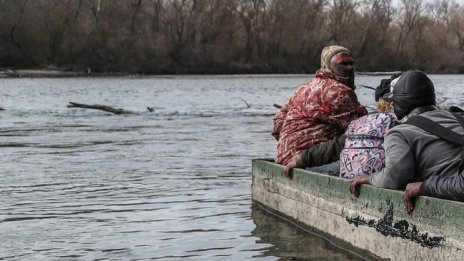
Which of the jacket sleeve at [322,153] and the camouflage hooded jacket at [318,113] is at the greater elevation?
the camouflage hooded jacket at [318,113]

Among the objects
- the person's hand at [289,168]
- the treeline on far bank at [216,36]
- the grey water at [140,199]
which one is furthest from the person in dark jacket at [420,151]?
the treeline on far bank at [216,36]

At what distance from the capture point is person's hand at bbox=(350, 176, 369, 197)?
6.72 metres

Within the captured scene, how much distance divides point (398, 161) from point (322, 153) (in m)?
2.02

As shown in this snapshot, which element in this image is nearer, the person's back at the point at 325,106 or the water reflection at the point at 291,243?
the water reflection at the point at 291,243

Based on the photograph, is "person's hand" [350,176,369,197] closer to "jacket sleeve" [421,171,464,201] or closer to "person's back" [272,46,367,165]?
"jacket sleeve" [421,171,464,201]

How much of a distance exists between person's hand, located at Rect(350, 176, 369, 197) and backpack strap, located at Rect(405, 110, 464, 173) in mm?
1068

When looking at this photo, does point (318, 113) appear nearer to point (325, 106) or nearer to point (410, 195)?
point (325, 106)

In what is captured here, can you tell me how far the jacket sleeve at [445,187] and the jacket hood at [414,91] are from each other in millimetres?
524

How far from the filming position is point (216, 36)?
3691 inches

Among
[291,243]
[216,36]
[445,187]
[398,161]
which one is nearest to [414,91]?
[398,161]

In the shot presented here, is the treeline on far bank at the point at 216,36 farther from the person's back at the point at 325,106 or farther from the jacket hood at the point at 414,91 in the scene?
the jacket hood at the point at 414,91

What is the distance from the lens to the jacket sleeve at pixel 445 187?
5.52 m

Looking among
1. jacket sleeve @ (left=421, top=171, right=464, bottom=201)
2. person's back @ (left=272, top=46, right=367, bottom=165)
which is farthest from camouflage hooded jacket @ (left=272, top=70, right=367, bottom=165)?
jacket sleeve @ (left=421, top=171, right=464, bottom=201)

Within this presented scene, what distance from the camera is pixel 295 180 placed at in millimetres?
8297
